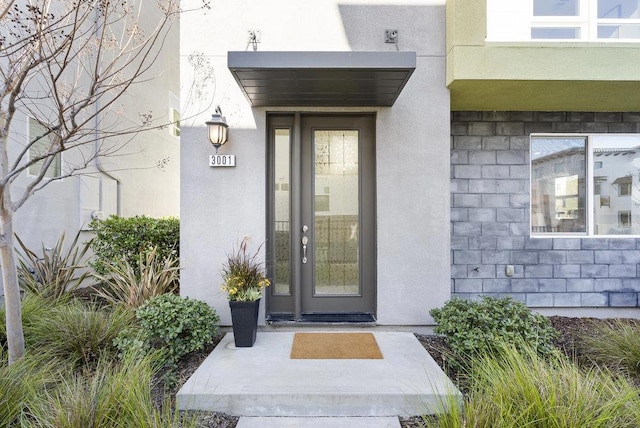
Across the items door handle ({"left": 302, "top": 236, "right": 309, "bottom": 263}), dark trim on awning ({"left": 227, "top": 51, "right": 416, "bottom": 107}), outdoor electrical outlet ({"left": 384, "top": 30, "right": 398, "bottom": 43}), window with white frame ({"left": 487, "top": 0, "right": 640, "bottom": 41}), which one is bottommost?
door handle ({"left": 302, "top": 236, "right": 309, "bottom": 263})

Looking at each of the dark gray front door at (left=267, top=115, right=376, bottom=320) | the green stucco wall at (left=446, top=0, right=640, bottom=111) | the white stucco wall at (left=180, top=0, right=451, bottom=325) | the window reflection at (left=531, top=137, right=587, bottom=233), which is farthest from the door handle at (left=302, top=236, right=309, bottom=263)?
the window reflection at (left=531, top=137, right=587, bottom=233)

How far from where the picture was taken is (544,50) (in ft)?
13.8

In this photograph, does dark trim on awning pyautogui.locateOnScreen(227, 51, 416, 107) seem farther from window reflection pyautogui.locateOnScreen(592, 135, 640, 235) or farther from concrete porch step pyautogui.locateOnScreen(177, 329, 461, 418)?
window reflection pyautogui.locateOnScreen(592, 135, 640, 235)

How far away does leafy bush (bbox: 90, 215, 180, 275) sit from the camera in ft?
17.3

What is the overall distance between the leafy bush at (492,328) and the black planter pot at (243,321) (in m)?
2.09

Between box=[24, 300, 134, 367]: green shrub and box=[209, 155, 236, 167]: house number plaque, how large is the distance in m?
2.12

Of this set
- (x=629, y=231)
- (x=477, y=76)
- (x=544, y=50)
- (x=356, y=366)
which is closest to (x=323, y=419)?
(x=356, y=366)

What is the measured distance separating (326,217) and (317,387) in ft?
7.44

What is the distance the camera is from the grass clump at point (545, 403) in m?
2.24

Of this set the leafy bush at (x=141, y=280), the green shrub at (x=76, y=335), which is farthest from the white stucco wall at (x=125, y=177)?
the green shrub at (x=76, y=335)

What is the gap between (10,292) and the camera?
3.22 metres

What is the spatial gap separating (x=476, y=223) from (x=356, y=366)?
9.89 feet

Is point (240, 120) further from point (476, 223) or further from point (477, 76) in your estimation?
point (476, 223)

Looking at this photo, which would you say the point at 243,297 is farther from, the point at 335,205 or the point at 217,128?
the point at 217,128
